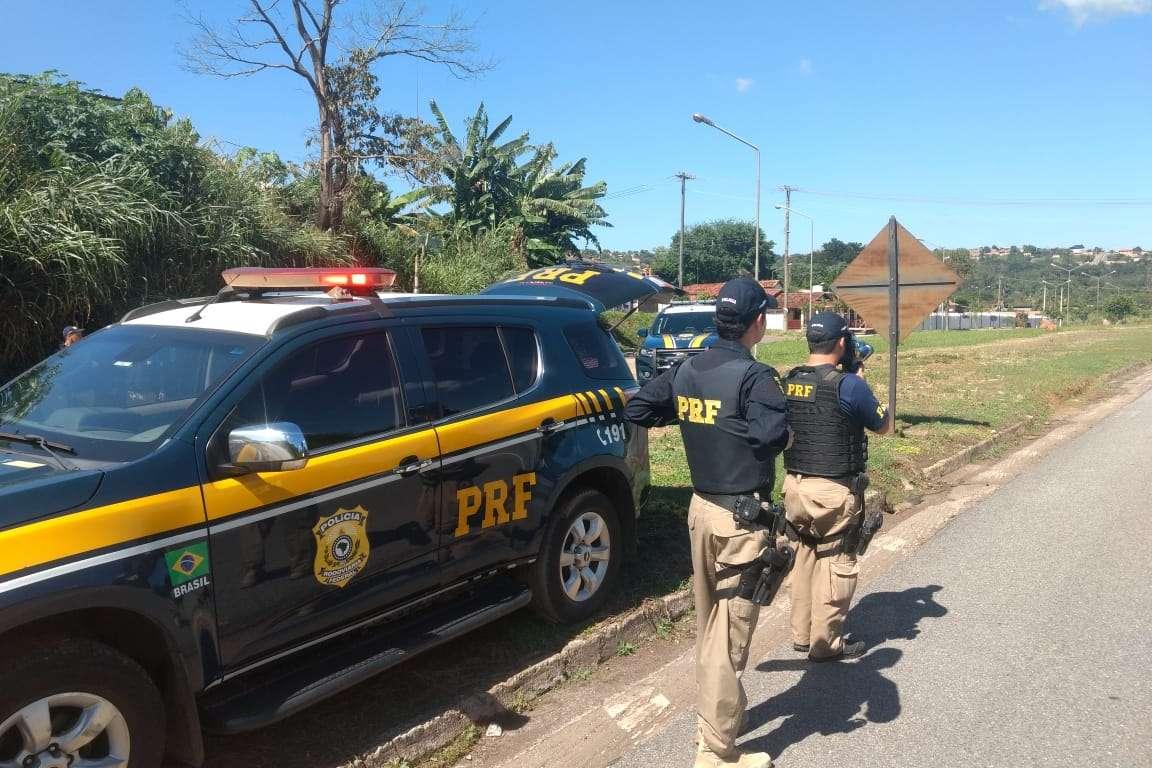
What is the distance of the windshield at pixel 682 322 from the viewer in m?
17.9

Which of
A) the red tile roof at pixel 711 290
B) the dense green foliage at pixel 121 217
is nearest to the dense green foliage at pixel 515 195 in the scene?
the red tile roof at pixel 711 290

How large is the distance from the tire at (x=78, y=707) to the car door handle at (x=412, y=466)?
125cm

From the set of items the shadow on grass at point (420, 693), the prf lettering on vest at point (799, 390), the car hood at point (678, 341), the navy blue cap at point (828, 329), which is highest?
the navy blue cap at point (828, 329)

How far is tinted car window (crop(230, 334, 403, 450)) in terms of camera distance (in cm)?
352

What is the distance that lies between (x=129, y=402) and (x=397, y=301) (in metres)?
1.27

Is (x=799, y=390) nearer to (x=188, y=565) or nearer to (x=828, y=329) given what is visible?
(x=828, y=329)

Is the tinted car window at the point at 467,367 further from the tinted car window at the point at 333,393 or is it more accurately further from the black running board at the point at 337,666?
the black running board at the point at 337,666

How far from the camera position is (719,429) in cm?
342

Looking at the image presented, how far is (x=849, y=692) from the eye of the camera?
14.0 feet

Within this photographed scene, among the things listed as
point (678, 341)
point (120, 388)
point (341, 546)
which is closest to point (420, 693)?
point (341, 546)

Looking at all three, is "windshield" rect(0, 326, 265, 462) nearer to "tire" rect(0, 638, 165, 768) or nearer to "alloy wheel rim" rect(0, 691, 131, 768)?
"tire" rect(0, 638, 165, 768)

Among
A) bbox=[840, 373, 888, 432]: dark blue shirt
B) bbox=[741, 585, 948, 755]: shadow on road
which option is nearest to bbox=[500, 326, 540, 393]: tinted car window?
bbox=[840, 373, 888, 432]: dark blue shirt

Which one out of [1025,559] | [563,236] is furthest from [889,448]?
[563,236]

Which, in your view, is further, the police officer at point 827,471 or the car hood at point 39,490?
the police officer at point 827,471
